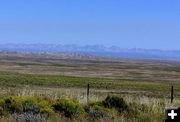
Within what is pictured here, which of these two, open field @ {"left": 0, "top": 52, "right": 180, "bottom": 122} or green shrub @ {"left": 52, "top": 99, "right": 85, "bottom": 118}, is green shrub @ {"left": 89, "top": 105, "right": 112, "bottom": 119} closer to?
green shrub @ {"left": 52, "top": 99, "right": 85, "bottom": 118}

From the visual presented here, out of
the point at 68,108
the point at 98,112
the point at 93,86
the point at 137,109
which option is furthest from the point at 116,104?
the point at 93,86

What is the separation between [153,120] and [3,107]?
4605 mm

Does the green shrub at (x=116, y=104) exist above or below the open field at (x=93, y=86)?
above

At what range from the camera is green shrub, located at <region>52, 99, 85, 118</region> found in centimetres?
1447

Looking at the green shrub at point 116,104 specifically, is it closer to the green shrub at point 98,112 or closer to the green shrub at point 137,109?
Result: the green shrub at point 137,109

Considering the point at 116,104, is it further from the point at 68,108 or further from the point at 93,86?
the point at 93,86

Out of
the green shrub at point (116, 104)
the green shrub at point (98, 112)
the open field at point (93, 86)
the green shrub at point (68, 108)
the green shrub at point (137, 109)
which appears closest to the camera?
the green shrub at point (98, 112)

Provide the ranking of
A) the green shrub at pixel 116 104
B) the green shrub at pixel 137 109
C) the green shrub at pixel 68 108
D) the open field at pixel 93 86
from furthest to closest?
1. the open field at pixel 93 86
2. the green shrub at pixel 116 104
3. the green shrub at pixel 137 109
4. the green shrub at pixel 68 108

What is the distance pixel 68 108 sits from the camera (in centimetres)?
1478

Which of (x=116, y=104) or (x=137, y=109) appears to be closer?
(x=137, y=109)

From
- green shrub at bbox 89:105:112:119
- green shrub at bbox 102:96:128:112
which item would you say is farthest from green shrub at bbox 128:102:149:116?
green shrub at bbox 89:105:112:119

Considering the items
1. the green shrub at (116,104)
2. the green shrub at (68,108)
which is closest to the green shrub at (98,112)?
the green shrub at (68,108)

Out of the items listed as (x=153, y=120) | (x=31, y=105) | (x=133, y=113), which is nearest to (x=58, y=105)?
(x=31, y=105)

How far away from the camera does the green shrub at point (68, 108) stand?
14472mm
